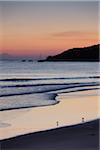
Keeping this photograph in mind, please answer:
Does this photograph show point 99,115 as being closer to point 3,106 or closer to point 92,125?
point 92,125

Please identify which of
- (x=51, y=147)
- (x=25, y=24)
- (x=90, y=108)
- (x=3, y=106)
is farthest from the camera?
(x=25, y=24)

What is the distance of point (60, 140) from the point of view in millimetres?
4328

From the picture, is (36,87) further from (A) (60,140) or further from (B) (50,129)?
(A) (60,140)

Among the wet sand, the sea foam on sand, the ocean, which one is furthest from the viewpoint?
the ocean

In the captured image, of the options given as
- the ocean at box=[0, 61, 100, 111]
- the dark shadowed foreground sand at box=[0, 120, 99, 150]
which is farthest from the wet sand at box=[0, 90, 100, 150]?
the ocean at box=[0, 61, 100, 111]

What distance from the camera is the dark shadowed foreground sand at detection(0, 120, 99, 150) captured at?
399 cm

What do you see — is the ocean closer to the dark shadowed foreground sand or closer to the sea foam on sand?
the sea foam on sand

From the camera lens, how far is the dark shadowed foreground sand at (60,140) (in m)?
3.99

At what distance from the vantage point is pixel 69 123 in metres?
5.45

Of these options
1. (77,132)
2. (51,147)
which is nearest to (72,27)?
(77,132)

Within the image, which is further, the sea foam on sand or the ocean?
the ocean

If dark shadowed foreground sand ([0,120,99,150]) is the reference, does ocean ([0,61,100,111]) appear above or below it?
above

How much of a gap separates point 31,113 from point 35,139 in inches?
76.3

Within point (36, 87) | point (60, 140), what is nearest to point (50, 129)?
point (60, 140)
